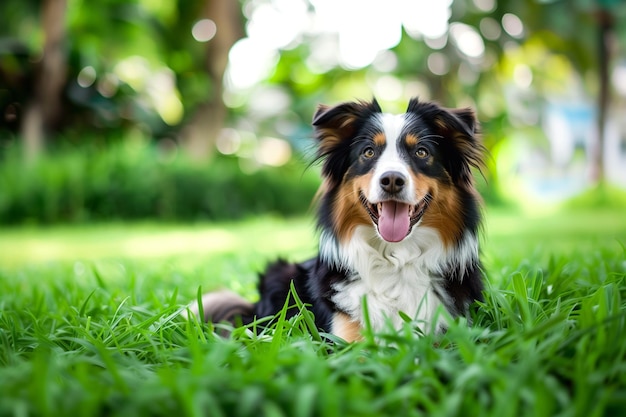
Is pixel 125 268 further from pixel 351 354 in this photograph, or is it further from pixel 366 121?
pixel 351 354

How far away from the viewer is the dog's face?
8.67 feet

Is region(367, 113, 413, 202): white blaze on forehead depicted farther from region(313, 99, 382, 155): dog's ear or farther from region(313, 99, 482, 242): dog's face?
region(313, 99, 382, 155): dog's ear

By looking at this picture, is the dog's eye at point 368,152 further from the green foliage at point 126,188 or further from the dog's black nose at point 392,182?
the green foliage at point 126,188

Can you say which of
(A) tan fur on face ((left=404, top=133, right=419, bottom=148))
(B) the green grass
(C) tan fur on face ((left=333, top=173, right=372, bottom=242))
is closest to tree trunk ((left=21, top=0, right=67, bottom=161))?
(B) the green grass

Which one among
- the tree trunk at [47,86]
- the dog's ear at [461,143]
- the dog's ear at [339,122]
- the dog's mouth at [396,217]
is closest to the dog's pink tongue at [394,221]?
the dog's mouth at [396,217]

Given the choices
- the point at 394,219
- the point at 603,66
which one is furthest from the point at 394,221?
the point at 603,66

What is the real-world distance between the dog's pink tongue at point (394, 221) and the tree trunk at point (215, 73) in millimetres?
11896

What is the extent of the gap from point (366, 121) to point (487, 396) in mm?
1643

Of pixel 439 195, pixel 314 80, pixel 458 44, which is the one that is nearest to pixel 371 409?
pixel 439 195

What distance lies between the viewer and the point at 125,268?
486 centimetres

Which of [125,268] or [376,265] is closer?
[376,265]

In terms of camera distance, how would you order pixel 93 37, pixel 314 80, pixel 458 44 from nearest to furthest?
1. pixel 93 37
2. pixel 458 44
3. pixel 314 80

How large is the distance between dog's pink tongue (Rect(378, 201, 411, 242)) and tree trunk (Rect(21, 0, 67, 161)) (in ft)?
33.6

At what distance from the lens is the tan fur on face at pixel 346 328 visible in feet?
8.07
